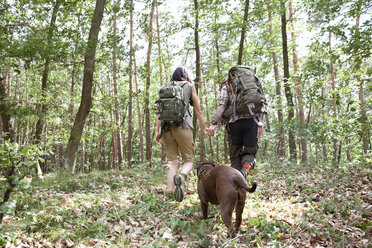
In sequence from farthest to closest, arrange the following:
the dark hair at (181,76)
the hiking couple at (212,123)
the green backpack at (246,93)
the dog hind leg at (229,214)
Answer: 1. the dark hair at (181,76)
2. the hiking couple at (212,123)
3. the green backpack at (246,93)
4. the dog hind leg at (229,214)

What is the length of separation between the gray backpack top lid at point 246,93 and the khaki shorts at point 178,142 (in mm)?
1006

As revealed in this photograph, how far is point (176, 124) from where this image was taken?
4367mm

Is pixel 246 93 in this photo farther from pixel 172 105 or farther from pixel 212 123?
pixel 172 105

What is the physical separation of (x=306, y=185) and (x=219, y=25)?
7.04 m

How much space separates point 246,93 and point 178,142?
1.54 meters

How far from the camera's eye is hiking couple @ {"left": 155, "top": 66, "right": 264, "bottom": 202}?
13.8ft

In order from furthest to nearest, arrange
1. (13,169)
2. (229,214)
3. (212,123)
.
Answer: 1. (212,123)
2. (229,214)
3. (13,169)

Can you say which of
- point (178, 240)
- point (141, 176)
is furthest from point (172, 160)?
point (141, 176)

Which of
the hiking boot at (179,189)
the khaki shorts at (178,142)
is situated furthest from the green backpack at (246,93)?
the hiking boot at (179,189)

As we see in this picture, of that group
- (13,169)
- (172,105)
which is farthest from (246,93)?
(13,169)

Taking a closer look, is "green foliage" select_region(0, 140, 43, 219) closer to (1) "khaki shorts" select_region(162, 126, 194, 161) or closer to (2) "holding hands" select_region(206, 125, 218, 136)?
(1) "khaki shorts" select_region(162, 126, 194, 161)

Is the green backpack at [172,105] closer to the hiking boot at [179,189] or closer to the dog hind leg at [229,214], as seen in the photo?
the hiking boot at [179,189]

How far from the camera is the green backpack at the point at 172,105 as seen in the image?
13.9ft

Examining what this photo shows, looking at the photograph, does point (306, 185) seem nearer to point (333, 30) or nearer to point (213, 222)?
point (213, 222)
